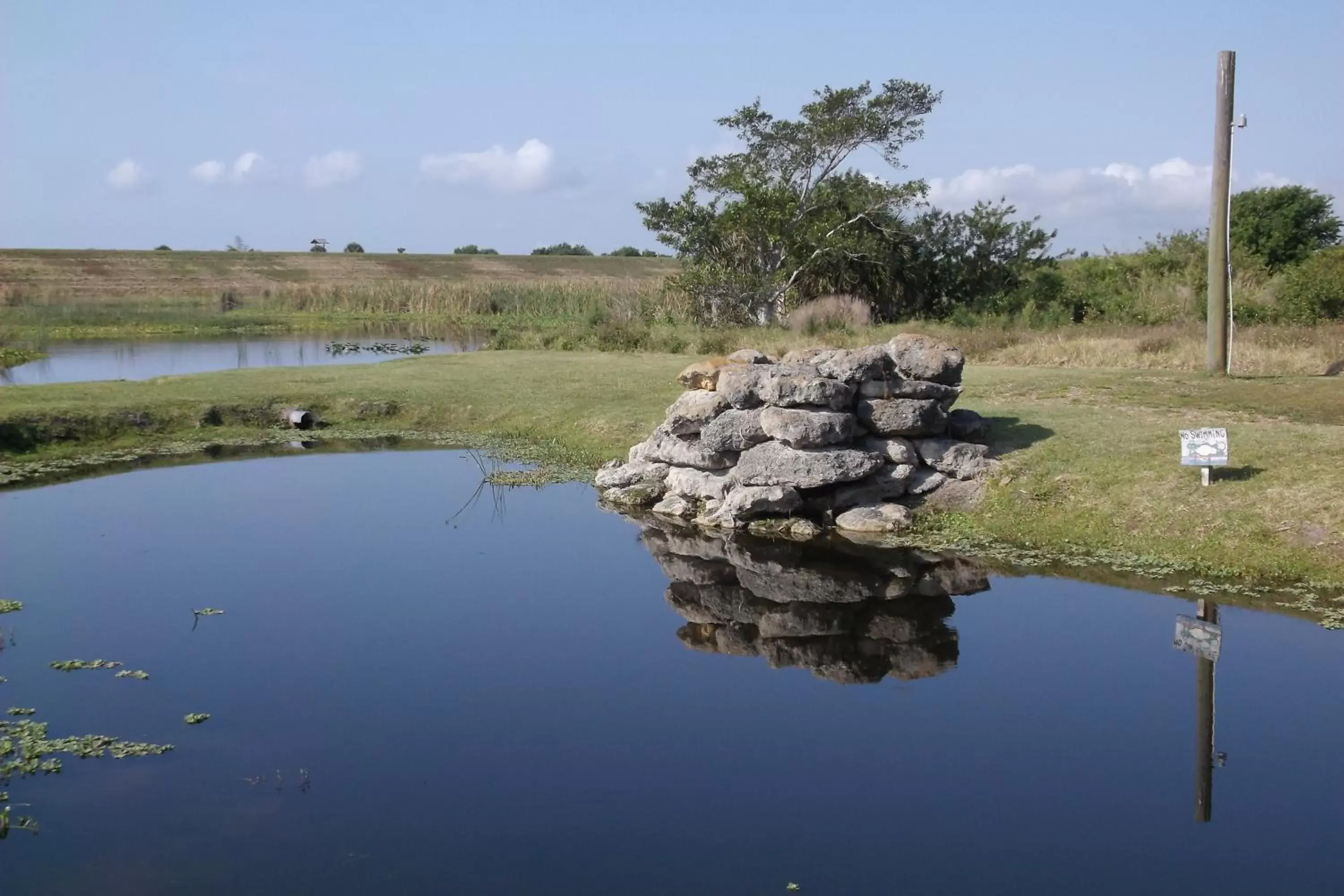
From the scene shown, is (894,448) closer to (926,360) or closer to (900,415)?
(900,415)

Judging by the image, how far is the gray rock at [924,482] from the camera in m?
14.2

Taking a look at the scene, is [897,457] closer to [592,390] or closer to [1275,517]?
[1275,517]

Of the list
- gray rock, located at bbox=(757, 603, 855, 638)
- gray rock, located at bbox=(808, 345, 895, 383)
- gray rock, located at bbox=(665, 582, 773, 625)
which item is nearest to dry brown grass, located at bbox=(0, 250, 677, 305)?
gray rock, located at bbox=(808, 345, 895, 383)

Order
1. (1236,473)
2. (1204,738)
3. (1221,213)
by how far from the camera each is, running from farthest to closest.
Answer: (1221,213)
(1236,473)
(1204,738)

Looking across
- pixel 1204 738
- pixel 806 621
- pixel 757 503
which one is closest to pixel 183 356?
pixel 757 503

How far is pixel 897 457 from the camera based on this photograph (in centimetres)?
1427

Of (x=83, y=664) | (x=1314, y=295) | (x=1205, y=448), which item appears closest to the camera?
(x=83, y=664)

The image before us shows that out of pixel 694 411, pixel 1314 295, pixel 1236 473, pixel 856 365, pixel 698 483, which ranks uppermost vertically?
pixel 1314 295

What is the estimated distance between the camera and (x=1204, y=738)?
7953 millimetres

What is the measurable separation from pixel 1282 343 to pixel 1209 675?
596 inches

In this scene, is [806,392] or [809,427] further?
[806,392]

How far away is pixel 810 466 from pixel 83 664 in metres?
7.62

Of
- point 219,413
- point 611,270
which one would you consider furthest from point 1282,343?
point 611,270

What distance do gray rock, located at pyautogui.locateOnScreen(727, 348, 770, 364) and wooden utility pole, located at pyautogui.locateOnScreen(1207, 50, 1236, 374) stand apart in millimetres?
8355
